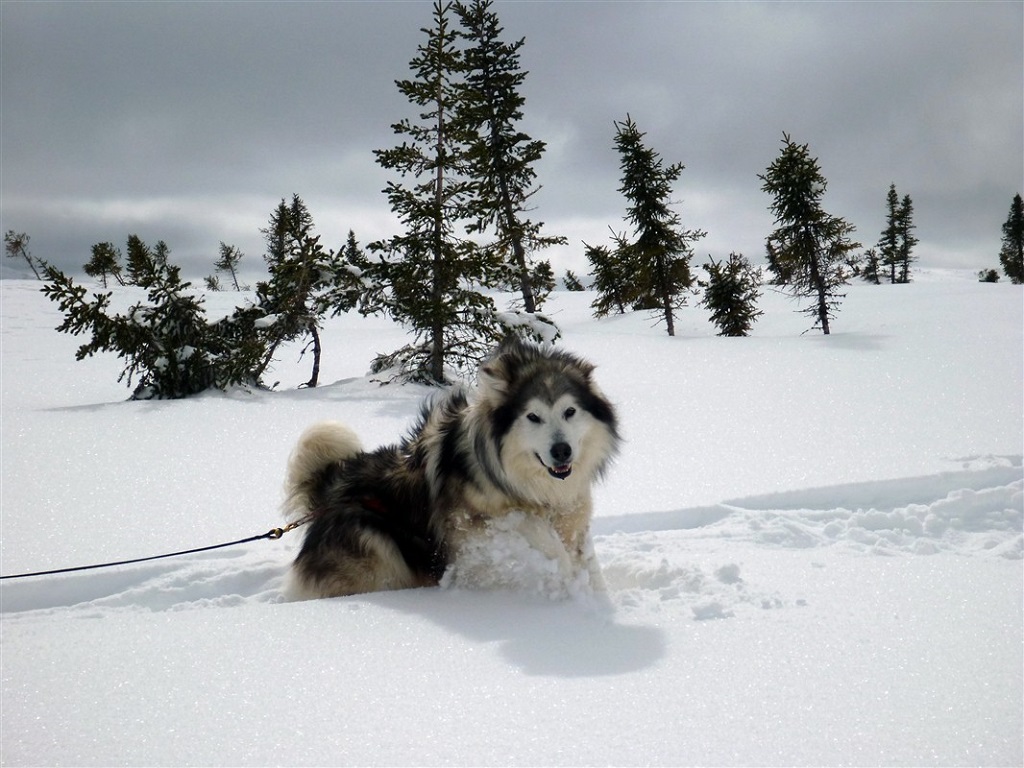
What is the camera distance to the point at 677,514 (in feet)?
16.1

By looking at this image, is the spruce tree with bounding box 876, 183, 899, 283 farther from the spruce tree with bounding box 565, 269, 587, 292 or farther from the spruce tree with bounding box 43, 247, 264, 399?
the spruce tree with bounding box 43, 247, 264, 399

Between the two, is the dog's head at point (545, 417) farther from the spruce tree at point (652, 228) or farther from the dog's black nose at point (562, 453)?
the spruce tree at point (652, 228)

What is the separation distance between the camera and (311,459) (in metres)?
4.43

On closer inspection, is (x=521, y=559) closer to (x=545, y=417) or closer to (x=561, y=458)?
(x=561, y=458)

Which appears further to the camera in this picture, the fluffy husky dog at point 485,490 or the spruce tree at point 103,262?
the spruce tree at point 103,262

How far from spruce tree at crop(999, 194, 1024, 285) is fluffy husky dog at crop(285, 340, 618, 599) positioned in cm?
6546

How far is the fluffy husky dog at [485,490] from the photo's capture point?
11.6ft

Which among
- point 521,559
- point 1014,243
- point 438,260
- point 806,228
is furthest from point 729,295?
point 1014,243

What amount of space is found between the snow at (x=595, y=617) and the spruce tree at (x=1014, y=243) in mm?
59688

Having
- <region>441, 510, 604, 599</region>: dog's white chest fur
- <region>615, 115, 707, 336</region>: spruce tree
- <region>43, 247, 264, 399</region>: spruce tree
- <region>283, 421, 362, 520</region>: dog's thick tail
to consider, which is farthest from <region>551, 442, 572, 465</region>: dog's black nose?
<region>615, 115, 707, 336</region>: spruce tree

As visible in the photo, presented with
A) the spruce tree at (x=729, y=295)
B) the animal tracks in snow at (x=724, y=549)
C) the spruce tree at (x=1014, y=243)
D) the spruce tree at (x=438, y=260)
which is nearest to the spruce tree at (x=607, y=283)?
the spruce tree at (x=729, y=295)

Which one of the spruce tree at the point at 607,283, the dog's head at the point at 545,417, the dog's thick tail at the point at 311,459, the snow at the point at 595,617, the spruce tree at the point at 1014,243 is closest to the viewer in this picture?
the snow at the point at 595,617

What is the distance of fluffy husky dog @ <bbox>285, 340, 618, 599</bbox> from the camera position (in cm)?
353

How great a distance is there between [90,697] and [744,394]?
952 centimetres
